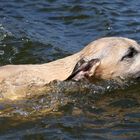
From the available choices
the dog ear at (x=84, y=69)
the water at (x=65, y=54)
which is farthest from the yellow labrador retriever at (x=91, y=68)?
the water at (x=65, y=54)

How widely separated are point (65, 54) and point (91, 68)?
353 cm

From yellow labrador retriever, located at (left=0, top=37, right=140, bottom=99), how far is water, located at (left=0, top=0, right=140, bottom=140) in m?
0.30

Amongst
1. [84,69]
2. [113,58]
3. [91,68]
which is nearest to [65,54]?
[113,58]

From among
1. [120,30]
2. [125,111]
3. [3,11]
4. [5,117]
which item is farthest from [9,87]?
[3,11]

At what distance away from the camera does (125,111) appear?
32.6 feet

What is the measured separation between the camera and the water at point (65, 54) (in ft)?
29.4

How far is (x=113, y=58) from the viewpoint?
35.4 ft

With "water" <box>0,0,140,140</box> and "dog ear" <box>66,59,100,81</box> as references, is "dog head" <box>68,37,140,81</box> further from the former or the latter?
"water" <box>0,0,140,140</box>

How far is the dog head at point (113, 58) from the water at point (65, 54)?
1.28ft

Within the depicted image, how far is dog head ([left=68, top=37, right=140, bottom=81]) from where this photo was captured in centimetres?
1066

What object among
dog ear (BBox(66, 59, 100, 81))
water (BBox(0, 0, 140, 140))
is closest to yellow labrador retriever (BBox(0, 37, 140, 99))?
dog ear (BBox(66, 59, 100, 81))

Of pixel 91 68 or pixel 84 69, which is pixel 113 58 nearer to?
pixel 91 68

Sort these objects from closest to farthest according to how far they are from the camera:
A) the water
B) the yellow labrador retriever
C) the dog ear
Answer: the water
the dog ear
the yellow labrador retriever

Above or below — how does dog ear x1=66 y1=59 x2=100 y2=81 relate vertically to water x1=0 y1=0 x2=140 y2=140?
above
